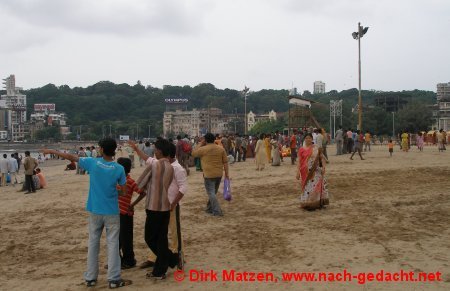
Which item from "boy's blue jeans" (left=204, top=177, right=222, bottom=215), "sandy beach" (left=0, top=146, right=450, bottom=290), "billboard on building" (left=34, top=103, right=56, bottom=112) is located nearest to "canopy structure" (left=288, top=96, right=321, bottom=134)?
"sandy beach" (left=0, top=146, right=450, bottom=290)

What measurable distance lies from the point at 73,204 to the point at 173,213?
633cm

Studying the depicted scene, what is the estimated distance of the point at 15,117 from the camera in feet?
604

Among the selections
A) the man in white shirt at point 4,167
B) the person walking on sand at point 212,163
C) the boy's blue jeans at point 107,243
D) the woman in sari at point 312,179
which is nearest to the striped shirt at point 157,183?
the boy's blue jeans at point 107,243

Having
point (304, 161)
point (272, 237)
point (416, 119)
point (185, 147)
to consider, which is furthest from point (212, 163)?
point (416, 119)

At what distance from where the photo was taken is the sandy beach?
212 inches

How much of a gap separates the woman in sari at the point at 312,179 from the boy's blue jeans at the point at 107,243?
191 inches

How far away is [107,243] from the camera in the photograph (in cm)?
508

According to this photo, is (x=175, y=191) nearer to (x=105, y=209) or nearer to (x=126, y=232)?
(x=105, y=209)

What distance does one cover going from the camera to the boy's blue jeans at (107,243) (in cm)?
504

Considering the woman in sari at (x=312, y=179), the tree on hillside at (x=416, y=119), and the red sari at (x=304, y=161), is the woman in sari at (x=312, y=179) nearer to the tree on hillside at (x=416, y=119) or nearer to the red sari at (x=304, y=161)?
the red sari at (x=304, y=161)

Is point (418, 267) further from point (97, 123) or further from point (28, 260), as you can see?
point (97, 123)

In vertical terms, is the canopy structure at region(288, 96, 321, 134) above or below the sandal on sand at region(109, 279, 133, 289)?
above

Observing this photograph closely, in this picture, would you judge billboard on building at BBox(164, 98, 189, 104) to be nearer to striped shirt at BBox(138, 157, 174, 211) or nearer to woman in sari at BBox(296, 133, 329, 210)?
woman in sari at BBox(296, 133, 329, 210)

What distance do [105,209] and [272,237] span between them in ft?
9.72
